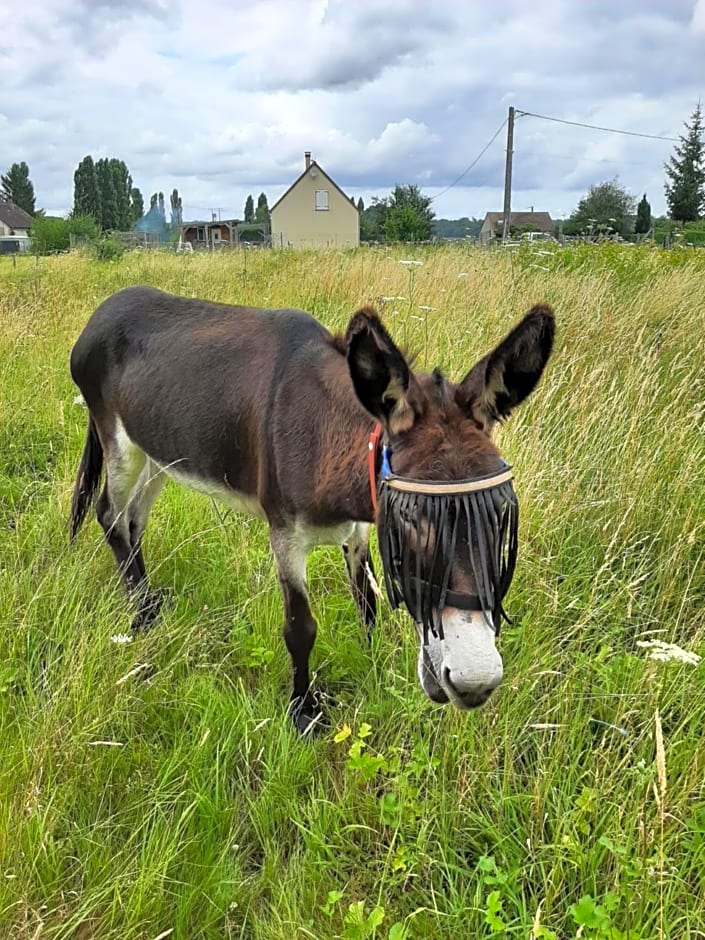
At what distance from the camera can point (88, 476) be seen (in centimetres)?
348

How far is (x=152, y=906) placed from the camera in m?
1.61

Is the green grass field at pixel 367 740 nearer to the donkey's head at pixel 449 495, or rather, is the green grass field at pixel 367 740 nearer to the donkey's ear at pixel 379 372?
the donkey's head at pixel 449 495

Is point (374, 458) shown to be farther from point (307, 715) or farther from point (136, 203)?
point (136, 203)

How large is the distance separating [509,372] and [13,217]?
274 ft

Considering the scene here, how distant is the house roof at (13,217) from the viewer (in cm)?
6994

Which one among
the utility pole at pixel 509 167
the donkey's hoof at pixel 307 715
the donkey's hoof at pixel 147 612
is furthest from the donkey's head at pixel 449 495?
the utility pole at pixel 509 167

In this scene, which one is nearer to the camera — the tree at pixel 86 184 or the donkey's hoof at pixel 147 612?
the donkey's hoof at pixel 147 612

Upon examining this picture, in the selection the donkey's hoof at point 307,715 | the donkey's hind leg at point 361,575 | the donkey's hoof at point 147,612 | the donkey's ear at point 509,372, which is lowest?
the donkey's hoof at point 307,715

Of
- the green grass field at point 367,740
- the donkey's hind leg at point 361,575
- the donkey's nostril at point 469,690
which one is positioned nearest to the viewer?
the donkey's nostril at point 469,690

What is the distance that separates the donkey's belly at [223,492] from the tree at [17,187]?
100746 millimetres

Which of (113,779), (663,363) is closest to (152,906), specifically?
(113,779)

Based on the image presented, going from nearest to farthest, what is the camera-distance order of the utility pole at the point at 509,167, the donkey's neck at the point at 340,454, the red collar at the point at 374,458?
the red collar at the point at 374,458 < the donkey's neck at the point at 340,454 < the utility pole at the point at 509,167

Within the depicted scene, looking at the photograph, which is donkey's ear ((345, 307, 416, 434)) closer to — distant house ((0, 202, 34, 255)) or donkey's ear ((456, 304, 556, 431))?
donkey's ear ((456, 304, 556, 431))

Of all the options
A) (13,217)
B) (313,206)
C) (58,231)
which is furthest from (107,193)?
(58,231)
